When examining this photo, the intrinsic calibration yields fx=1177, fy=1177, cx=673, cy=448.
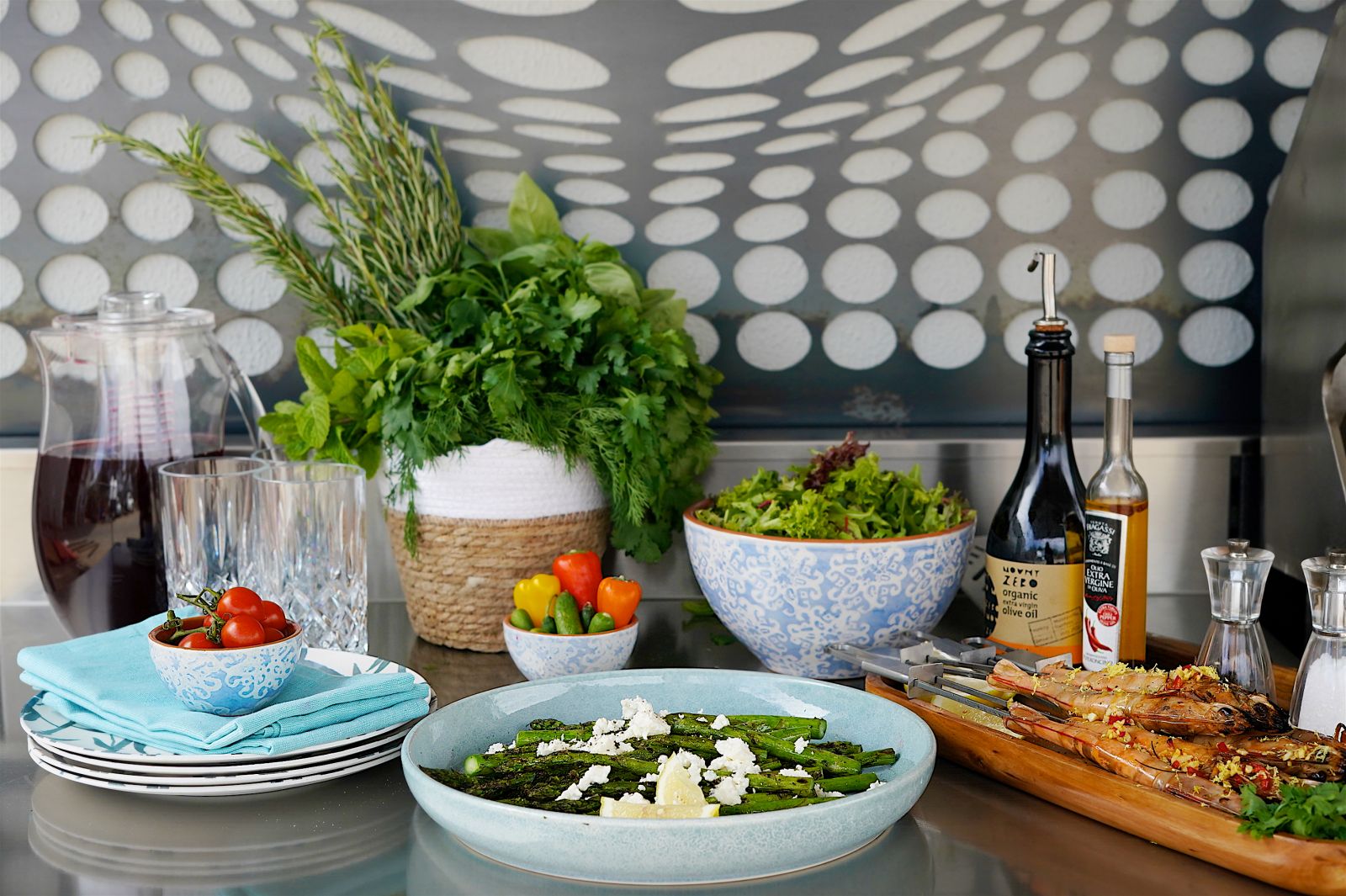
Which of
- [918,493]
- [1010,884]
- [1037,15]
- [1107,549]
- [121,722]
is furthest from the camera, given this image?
[1037,15]

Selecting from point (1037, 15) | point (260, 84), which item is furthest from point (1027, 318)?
point (260, 84)

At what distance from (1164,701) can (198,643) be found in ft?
2.39

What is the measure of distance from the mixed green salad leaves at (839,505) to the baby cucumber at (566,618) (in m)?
0.16

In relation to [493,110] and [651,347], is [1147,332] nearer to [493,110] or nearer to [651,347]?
[651,347]

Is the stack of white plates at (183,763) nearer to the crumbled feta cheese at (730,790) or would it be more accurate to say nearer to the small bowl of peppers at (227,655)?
the small bowl of peppers at (227,655)

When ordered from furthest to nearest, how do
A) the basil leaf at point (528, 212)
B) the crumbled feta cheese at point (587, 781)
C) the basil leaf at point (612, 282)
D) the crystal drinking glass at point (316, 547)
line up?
the basil leaf at point (528, 212), the basil leaf at point (612, 282), the crystal drinking glass at point (316, 547), the crumbled feta cheese at point (587, 781)

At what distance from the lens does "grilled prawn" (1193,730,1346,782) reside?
30.5 inches

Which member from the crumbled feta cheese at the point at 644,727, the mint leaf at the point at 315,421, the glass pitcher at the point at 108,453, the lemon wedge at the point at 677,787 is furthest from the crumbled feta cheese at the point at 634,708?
the glass pitcher at the point at 108,453

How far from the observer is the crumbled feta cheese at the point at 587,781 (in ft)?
2.68

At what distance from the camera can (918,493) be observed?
3.85ft

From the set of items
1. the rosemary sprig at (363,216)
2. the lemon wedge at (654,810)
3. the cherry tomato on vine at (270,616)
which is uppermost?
the rosemary sprig at (363,216)

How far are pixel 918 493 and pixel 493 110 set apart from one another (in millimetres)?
718

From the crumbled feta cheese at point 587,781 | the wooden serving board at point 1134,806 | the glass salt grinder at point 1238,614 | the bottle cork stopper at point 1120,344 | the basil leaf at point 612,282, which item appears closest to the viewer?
the wooden serving board at point 1134,806

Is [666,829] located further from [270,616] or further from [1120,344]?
[1120,344]
